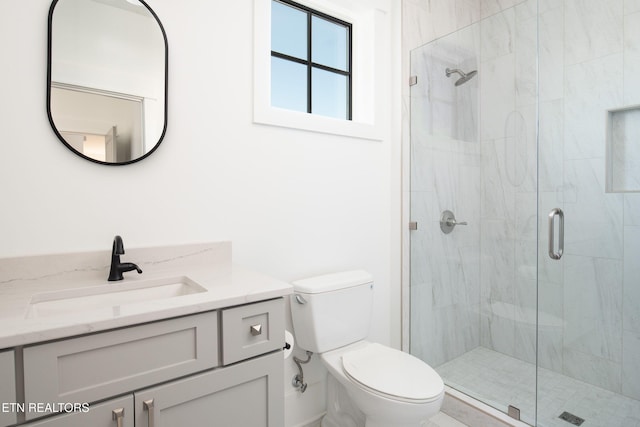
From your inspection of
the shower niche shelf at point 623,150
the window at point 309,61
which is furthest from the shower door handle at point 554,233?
the window at point 309,61

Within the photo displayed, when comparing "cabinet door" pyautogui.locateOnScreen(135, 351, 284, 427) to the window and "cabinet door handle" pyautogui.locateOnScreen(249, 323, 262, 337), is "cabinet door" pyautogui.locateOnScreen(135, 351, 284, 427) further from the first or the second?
the window

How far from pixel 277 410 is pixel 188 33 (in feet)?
4.86

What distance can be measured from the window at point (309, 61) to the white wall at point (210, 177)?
276 mm

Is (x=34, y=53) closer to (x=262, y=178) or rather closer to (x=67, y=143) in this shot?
(x=67, y=143)

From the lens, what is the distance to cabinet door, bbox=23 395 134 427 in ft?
2.50

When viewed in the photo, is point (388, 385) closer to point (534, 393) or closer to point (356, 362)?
point (356, 362)

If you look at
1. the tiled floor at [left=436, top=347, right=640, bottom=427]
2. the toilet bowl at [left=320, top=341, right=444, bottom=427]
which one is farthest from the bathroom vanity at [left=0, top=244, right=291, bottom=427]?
the tiled floor at [left=436, top=347, right=640, bottom=427]

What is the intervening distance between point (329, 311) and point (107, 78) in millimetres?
1338

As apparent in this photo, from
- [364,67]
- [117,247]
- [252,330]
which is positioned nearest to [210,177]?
[117,247]

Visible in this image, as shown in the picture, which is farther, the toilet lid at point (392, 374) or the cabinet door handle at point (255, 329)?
the toilet lid at point (392, 374)

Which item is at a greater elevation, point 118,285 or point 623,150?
point 623,150

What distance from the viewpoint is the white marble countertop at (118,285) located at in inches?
30.2

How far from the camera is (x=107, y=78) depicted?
50.6 inches

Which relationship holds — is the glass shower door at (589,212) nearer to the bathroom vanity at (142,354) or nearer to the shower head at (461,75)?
the shower head at (461,75)
